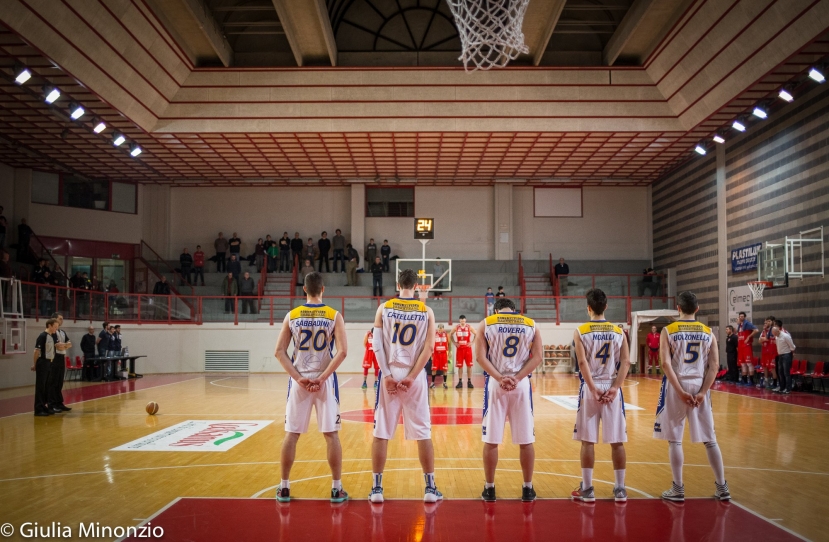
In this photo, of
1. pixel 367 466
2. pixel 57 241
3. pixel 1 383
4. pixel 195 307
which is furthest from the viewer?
pixel 57 241

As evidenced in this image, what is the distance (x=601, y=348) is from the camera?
6.38m

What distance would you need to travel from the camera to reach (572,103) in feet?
69.5

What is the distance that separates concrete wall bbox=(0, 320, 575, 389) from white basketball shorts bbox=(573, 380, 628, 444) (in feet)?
59.8

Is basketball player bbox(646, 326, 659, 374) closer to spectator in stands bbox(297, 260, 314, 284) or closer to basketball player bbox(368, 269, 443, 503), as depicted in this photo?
spectator in stands bbox(297, 260, 314, 284)

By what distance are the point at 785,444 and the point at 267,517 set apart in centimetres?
731

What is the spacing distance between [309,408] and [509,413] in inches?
70.5

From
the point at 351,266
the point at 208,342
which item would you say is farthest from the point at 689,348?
the point at 351,266

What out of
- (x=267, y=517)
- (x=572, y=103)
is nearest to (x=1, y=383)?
(x=267, y=517)

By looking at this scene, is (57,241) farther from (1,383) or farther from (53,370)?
(53,370)

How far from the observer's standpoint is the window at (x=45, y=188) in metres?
27.1

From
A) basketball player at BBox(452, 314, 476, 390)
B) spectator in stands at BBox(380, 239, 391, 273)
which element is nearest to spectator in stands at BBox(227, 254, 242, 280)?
spectator in stands at BBox(380, 239, 391, 273)

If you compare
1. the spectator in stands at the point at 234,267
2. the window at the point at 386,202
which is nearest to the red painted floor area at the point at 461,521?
the spectator in stands at the point at 234,267

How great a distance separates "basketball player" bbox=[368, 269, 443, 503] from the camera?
6.03m

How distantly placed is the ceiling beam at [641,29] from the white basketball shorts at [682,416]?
46.6 ft
